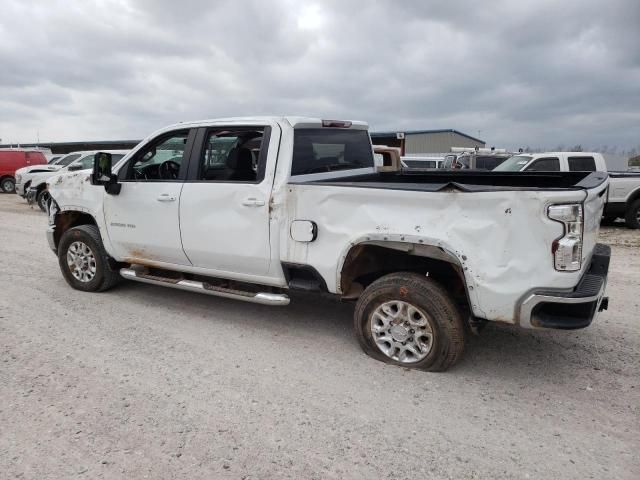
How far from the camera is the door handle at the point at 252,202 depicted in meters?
4.14

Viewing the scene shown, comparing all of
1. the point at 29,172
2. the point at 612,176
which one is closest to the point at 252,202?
the point at 612,176

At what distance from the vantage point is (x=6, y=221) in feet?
39.8

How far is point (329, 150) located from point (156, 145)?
182cm

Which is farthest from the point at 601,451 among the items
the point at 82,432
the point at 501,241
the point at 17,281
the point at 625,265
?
the point at 17,281

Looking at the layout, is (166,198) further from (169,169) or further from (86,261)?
(86,261)

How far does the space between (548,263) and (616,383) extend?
1.25 metres

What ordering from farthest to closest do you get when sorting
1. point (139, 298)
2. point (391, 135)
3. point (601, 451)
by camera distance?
point (391, 135) → point (139, 298) → point (601, 451)

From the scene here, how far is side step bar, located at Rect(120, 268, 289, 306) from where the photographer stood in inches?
167

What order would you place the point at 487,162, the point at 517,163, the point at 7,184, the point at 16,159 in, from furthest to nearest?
1. the point at 7,184
2. the point at 16,159
3. the point at 487,162
4. the point at 517,163

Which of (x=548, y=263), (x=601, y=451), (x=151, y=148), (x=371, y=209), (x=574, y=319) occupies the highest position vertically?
(x=151, y=148)

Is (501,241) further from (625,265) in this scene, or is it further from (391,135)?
(391,135)

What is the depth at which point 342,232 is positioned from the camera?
148 inches

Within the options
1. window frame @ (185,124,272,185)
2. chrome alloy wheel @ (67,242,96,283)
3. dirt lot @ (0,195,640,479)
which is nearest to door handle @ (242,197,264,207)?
window frame @ (185,124,272,185)

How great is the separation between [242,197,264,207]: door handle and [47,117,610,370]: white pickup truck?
0.04 ft
